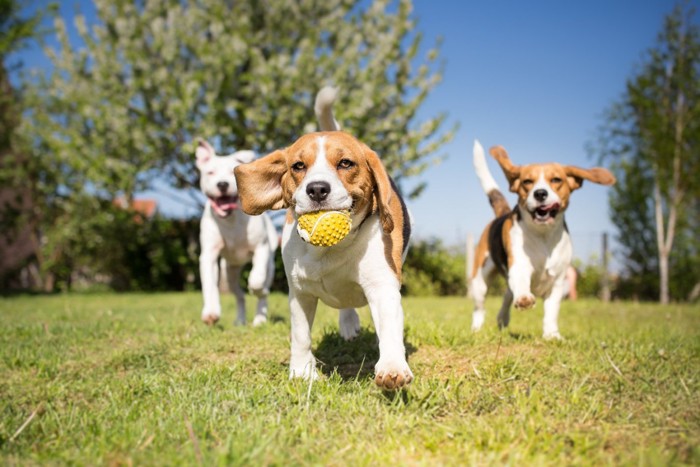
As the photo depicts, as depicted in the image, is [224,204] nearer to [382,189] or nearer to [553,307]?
[382,189]

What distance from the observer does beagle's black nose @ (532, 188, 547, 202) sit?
4.85 meters

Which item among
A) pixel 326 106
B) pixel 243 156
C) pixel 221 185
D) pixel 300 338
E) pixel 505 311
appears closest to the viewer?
pixel 300 338

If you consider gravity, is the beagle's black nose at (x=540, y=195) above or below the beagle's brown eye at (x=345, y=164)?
above

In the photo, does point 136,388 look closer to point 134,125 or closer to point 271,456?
point 271,456

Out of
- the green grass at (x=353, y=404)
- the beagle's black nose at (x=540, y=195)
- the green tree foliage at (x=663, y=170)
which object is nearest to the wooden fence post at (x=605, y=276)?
the green tree foliage at (x=663, y=170)

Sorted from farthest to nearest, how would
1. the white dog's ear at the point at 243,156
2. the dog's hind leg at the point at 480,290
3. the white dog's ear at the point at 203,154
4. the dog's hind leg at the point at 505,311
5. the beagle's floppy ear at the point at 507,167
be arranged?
the white dog's ear at the point at 203,154 < the white dog's ear at the point at 243,156 < the dog's hind leg at the point at 480,290 < the dog's hind leg at the point at 505,311 < the beagle's floppy ear at the point at 507,167

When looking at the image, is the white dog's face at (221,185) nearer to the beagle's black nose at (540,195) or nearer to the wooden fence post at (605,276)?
the beagle's black nose at (540,195)

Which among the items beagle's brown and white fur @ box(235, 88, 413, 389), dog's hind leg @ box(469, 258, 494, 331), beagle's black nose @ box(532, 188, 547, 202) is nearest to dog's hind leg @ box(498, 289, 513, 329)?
dog's hind leg @ box(469, 258, 494, 331)

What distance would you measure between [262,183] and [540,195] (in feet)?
8.69

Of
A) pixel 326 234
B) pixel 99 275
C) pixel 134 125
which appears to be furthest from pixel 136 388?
pixel 99 275

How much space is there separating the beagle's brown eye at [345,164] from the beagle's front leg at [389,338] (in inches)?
27.3

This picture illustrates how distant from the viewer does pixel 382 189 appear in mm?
3076

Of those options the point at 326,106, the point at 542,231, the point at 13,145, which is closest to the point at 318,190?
the point at 326,106

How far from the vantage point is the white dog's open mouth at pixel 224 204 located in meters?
5.97
